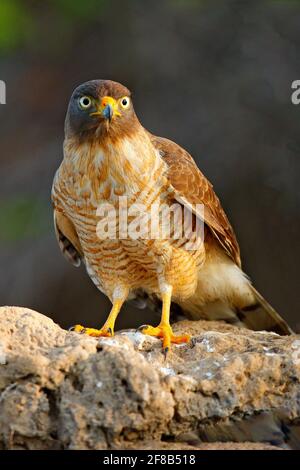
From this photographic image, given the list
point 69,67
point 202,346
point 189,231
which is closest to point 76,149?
point 189,231

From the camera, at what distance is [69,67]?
262 inches

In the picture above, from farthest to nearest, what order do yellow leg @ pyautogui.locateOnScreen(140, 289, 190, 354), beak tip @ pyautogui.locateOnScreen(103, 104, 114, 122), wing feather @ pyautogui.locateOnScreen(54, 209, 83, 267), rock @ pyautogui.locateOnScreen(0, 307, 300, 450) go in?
wing feather @ pyautogui.locateOnScreen(54, 209, 83, 267) < beak tip @ pyautogui.locateOnScreen(103, 104, 114, 122) < yellow leg @ pyautogui.locateOnScreen(140, 289, 190, 354) < rock @ pyautogui.locateOnScreen(0, 307, 300, 450)

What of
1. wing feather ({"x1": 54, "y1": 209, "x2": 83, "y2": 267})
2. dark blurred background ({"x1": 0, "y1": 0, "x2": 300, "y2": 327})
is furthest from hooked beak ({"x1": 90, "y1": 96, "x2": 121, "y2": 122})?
dark blurred background ({"x1": 0, "y1": 0, "x2": 300, "y2": 327})

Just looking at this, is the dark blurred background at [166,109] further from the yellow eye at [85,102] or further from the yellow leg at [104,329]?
the yellow eye at [85,102]

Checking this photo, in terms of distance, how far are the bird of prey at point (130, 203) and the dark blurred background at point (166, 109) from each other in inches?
→ 62.6

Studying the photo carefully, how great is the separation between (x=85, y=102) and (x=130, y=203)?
0.48m

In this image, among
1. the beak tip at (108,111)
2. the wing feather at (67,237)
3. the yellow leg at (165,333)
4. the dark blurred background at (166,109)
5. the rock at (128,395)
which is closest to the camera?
the rock at (128,395)

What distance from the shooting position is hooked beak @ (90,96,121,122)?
3670 millimetres

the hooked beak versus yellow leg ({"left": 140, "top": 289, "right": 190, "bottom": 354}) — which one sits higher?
the hooked beak

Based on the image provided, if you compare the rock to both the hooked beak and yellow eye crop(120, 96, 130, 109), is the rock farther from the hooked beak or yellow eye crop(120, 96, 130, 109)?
yellow eye crop(120, 96, 130, 109)

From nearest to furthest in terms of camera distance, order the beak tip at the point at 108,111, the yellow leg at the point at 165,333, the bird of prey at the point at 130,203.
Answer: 1. the yellow leg at the point at 165,333
2. the beak tip at the point at 108,111
3. the bird of prey at the point at 130,203

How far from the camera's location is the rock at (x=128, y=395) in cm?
269

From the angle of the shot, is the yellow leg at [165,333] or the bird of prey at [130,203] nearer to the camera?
the yellow leg at [165,333]

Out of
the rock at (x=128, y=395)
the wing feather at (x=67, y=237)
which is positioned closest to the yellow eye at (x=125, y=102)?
the wing feather at (x=67, y=237)
